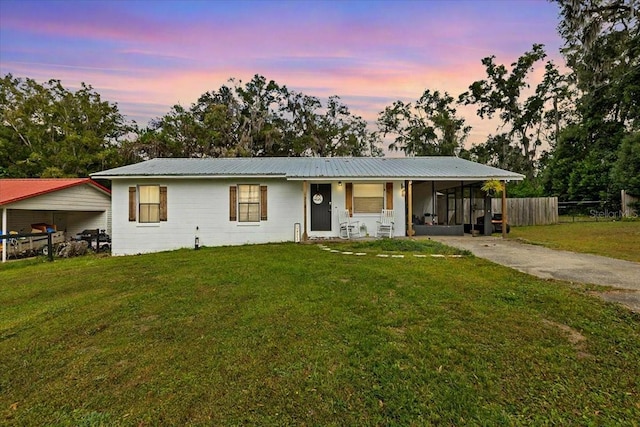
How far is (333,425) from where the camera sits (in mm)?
1861

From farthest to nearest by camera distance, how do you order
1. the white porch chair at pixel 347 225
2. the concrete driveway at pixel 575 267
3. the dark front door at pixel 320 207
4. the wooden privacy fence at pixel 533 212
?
the wooden privacy fence at pixel 533 212
the dark front door at pixel 320 207
the white porch chair at pixel 347 225
the concrete driveway at pixel 575 267

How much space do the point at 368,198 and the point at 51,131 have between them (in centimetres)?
2368

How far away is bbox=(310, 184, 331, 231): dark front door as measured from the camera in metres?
11.0

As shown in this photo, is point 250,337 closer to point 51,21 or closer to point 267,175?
point 267,175

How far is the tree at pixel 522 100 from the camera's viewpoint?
26.9m

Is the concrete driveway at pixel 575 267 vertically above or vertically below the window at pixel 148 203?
below

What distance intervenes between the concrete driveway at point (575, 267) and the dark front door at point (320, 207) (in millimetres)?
4822

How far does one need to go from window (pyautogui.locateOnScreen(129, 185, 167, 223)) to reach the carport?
13.9ft

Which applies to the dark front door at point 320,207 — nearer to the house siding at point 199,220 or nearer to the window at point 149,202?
the house siding at point 199,220

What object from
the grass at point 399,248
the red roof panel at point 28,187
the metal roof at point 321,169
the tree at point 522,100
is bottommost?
the grass at point 399,248

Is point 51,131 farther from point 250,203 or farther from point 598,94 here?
point 598,94

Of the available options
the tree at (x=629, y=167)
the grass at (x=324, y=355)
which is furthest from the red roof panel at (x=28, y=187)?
the tree at (x=629, y=167)

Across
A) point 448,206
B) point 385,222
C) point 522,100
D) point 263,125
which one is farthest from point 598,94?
point 263,125

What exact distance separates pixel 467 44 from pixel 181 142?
18.7 metres
